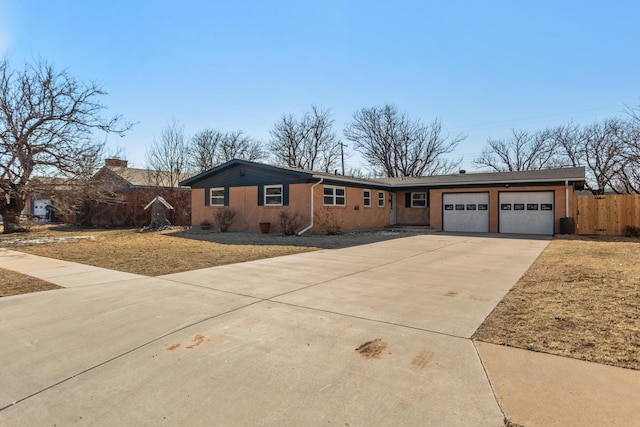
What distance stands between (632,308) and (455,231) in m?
15.2

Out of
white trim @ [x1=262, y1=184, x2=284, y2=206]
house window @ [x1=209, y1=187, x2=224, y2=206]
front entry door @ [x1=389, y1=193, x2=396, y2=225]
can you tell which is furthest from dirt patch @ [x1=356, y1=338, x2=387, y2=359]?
front entry door @ [x1=389, y1=193, x2=396, y2=225]

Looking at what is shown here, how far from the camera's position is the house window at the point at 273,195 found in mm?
17844

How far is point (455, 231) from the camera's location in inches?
762

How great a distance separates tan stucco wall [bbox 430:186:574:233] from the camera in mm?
16875

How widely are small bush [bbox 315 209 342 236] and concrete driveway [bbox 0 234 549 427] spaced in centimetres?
1047

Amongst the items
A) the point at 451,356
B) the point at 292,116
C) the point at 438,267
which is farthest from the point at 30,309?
the point at 292,116

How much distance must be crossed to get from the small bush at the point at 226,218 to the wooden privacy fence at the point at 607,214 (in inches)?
665

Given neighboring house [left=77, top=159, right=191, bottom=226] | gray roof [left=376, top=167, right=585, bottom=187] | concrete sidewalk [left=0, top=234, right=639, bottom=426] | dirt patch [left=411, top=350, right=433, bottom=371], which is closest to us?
concrete sidewalk [left=0, top=234, right=639, bottom=426]

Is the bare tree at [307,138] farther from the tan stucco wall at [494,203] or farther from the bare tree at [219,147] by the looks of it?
the tan stucco wall at [494,203]

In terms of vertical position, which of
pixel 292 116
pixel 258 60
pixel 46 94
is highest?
pixel 292 116

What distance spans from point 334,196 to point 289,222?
2.97 metres

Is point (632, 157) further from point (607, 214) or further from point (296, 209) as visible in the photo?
point (296, 209)

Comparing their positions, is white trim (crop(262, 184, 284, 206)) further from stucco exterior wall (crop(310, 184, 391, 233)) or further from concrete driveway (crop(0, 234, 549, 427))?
concrete driveway (crop(0, 234, 549, 427))

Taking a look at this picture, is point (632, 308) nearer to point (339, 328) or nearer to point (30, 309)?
point (339, 328)
